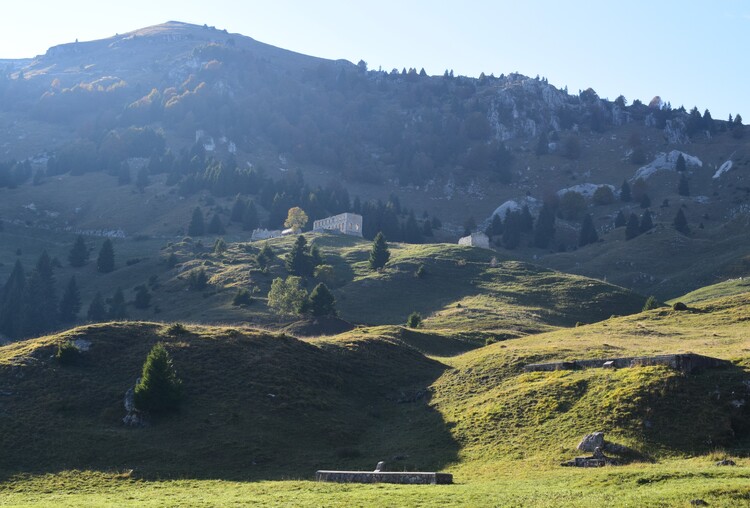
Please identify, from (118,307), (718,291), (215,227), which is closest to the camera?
(718,291)

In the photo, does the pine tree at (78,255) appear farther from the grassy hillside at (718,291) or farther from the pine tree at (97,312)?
the grassy hillside at (718,291)

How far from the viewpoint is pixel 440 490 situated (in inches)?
1379

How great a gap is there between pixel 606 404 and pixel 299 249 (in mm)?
95566

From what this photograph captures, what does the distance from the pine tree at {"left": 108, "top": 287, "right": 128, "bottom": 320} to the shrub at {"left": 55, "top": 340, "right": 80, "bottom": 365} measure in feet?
217

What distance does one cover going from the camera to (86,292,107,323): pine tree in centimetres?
12644

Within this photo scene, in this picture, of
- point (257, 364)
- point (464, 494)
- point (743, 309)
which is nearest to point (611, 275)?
point (743, 309)

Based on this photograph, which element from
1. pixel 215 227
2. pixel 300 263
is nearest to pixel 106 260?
pixel 215 227

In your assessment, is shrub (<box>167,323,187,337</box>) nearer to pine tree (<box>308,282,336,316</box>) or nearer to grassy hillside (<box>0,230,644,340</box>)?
grassy hillside (<box>0,230,644,340</box>)

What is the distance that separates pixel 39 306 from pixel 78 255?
3335 cm

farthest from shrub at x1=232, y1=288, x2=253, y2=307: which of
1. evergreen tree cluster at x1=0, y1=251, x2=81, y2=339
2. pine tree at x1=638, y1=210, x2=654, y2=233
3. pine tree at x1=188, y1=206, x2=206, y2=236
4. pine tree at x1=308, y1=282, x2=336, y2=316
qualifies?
pine tree at x1=638, y1=210, x2=654, y2=233

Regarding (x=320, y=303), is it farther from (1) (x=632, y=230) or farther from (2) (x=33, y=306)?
(1) (x=632, y=230)

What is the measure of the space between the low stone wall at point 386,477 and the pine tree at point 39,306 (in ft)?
323

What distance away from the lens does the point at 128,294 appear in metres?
138

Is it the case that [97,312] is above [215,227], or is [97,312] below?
below
